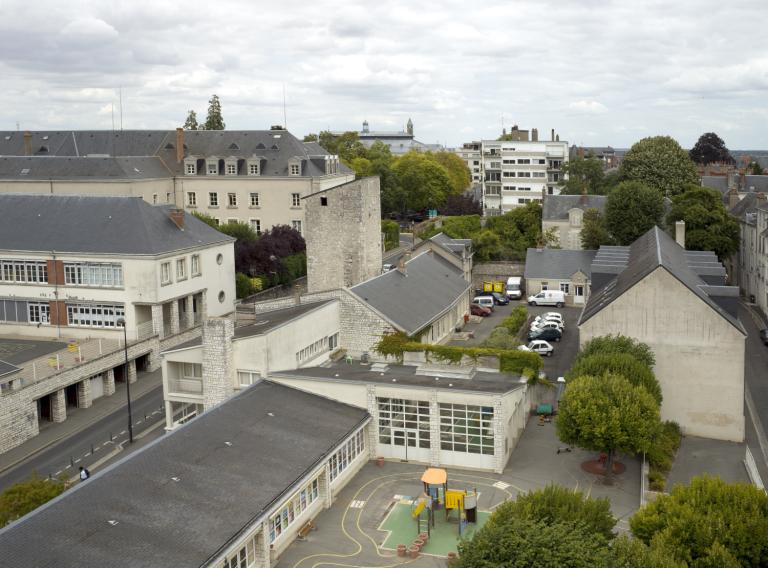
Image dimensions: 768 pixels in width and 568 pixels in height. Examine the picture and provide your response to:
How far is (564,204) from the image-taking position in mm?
70000

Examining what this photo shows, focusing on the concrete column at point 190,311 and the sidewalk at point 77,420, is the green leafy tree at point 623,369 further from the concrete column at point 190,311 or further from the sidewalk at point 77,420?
the concrete column at point 190,311

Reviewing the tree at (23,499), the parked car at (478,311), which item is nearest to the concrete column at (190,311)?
the parked car at (478,311)

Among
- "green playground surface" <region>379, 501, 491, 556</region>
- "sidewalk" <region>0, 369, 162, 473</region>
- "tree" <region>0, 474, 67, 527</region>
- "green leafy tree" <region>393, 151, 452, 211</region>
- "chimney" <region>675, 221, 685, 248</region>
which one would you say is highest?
"green leafy tree" <region>393, 151, 452, 211</region>

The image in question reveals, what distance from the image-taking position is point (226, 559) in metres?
20.3

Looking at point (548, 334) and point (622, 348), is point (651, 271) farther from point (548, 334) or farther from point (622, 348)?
point (548, 334)

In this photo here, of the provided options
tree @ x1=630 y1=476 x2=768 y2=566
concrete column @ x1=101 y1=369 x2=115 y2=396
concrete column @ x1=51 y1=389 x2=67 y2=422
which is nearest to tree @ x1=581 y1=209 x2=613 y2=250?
concrete column @ x1=101 y1=369 x2=115 y2=396

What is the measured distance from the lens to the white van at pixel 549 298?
57.9 meters

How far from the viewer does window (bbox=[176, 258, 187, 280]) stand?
4650 centimetres

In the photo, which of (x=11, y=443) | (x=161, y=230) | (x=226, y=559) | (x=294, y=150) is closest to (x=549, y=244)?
(x=294, y=150)

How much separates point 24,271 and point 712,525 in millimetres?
39240

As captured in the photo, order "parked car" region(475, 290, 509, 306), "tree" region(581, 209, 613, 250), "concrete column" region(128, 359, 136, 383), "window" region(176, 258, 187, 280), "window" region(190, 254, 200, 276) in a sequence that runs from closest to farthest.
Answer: "concrete column" region(128, 359, 136, 383) → "window" region(176, 258, 187, 280) → "window" region(190, 254, 200, 276) → "parked car" region(475, 290, 509, 306) → "tree" region(581, 209, 613, 250)

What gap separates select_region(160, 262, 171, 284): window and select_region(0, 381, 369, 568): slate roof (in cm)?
1735

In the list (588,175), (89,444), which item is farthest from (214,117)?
(89,444)

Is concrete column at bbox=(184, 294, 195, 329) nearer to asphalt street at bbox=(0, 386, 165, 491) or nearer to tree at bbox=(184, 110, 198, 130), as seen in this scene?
asphalt street at bbox=(0, 386, 165, 491)
